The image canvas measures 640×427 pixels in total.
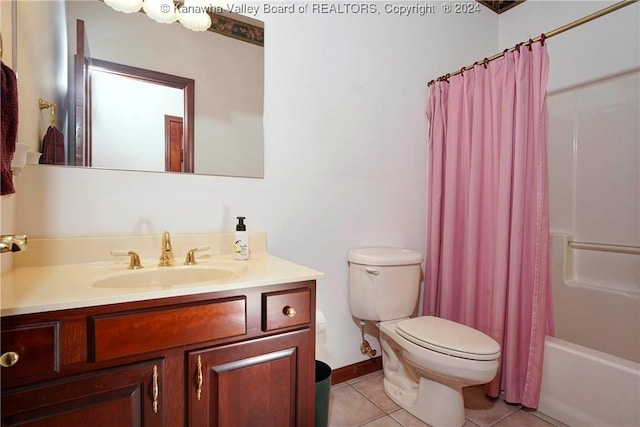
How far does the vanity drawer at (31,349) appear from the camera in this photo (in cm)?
68

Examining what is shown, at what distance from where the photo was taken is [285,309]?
1009 mm

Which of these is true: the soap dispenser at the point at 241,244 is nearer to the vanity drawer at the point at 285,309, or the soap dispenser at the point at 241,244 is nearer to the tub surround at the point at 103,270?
the tub surround at the point at 103,270

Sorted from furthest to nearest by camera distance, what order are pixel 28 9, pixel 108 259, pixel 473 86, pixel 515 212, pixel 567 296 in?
1. pixel 567 296
2. pixel 473 86
3. pixel 515 212
4. pixel 108 259
5. pixel 28 9

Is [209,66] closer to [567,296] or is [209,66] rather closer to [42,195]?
[42,195]

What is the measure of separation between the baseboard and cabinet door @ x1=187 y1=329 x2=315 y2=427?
0.78m

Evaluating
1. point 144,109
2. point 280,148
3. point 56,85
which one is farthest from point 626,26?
point 56,85

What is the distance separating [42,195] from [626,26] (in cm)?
296

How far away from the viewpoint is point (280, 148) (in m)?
1.59

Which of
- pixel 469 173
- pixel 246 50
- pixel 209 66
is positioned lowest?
pixel 469 173

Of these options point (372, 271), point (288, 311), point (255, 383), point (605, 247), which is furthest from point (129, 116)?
point (605, 247)

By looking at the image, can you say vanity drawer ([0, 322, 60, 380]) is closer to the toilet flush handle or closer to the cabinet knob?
the cabinet knob

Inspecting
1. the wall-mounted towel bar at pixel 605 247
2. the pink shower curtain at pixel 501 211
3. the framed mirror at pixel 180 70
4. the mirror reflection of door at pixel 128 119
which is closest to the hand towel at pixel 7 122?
the framed mirror at pixel 180 70

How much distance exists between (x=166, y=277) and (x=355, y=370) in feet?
4.04

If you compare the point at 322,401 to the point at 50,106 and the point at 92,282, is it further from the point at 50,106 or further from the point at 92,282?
the point at 50,106
